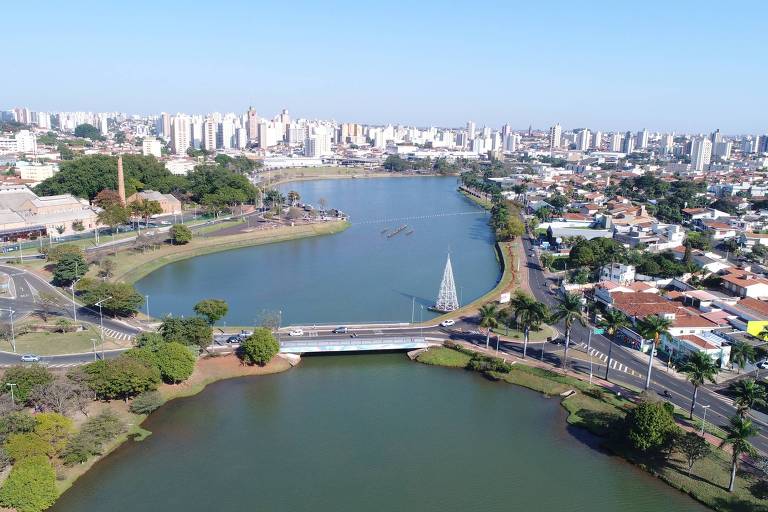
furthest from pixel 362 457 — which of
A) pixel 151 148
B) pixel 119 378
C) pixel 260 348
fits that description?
pixel 151 148

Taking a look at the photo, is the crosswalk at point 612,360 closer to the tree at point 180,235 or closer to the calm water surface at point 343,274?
the calm water surface at point 343,274

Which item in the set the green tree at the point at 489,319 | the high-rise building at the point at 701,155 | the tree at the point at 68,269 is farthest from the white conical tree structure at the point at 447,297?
the high-rise building at the point at 701,155

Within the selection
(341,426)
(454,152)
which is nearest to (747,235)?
(341,426)

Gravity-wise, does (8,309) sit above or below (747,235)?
below

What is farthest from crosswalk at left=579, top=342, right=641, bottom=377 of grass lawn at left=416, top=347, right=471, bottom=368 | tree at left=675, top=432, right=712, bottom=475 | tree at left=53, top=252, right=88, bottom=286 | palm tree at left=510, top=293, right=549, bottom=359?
tree at left=53, top=252, right=88, bottom=286

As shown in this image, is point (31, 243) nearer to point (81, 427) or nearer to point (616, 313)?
point (81, 427)

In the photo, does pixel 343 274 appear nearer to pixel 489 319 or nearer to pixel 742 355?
pixel 489 319
